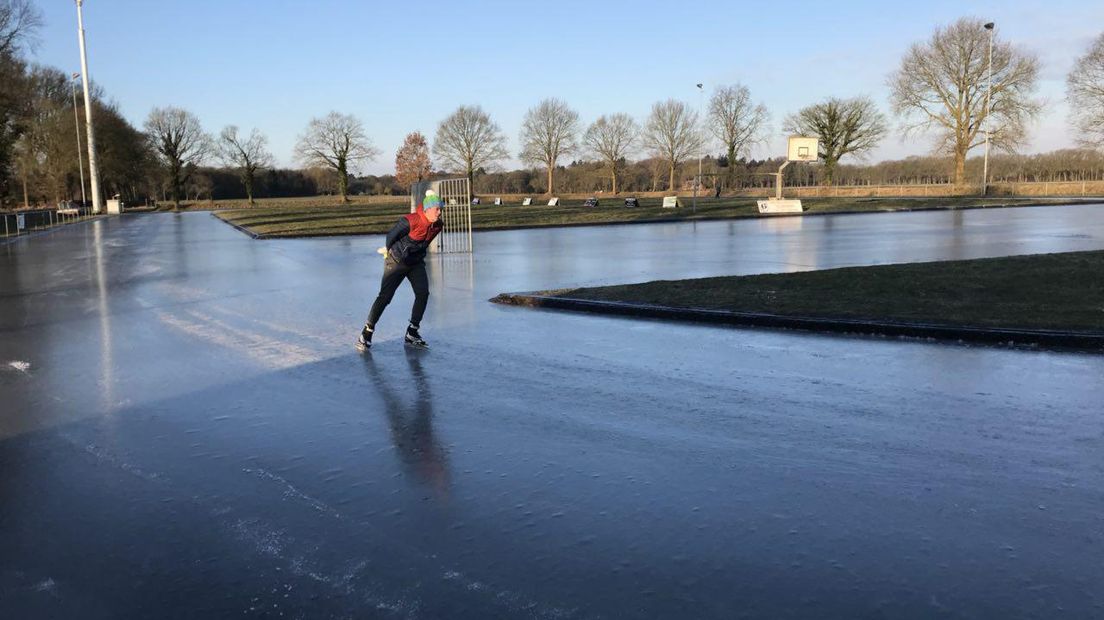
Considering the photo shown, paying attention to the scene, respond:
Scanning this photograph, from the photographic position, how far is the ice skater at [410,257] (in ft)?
29.7

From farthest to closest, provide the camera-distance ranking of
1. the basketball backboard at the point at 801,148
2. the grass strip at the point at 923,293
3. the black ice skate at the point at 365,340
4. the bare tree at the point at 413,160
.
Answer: the bare tree at the point at 413,160, the basketball backboard at the point at 801,148, the grass strip at the point at 923,293, the black ice skate at the point at 365,340

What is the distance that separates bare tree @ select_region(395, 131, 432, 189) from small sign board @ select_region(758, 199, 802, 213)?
54069 millimetres

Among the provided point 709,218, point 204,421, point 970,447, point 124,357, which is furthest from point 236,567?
point 709,218

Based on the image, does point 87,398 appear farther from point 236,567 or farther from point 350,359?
point 236,567

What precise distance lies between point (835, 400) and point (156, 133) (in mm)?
98818

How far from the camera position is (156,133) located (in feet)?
297

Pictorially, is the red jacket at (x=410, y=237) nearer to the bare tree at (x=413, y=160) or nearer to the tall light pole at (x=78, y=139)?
the tall light pole at (x=78, y=139)

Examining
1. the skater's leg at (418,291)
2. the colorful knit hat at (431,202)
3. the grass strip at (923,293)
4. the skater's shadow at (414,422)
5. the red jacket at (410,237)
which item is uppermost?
the colorful knit hat at (431,202)

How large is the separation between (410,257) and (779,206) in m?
37.1

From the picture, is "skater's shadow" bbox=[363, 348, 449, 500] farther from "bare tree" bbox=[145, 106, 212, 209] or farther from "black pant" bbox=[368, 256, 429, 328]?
"bare tree" bbox=[145, 106, 212, 209]

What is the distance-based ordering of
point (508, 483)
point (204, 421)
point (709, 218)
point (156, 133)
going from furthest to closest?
point (156, 133)
point (709, 218)
point (204, 421)
point (508, 483)

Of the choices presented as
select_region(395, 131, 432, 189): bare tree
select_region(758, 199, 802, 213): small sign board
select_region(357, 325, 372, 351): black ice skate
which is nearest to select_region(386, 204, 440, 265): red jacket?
select_region(357, 325, 372, 351): black ice skate

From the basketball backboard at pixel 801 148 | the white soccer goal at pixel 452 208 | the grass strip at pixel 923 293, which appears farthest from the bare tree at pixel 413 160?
the grass strip at pixel 923 293

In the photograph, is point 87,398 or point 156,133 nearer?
point 87,398
